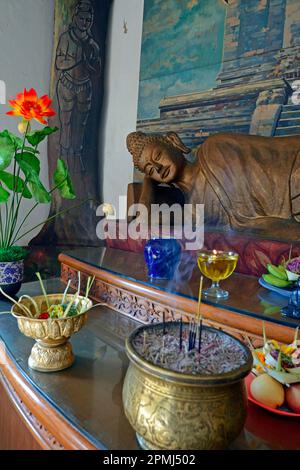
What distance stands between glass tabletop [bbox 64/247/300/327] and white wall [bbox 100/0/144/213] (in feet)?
4.67

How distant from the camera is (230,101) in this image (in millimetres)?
1994

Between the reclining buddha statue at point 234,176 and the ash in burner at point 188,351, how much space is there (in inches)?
38.3

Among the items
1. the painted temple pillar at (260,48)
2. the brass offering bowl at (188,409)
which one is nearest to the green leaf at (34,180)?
the brass offering bowl at (188,409)

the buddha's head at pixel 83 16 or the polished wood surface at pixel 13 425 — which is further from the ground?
the buddha's head at pixel 83 16

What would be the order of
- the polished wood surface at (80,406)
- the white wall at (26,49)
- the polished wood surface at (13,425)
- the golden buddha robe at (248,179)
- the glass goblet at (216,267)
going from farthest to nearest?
the white wall at (26,49) → the golden buddha robe at (248,179) → the glass goblet at (216,267) → the polished wood surface at (13,425) → the polished wood surface at (80,406)

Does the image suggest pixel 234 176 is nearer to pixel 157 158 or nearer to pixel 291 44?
pixel 157 158

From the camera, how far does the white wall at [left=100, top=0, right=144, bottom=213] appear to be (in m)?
2.56

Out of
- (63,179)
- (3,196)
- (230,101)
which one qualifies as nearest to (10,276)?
(3,196)

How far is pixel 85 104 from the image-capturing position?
8.66ft

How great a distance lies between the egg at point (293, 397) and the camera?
520 mm

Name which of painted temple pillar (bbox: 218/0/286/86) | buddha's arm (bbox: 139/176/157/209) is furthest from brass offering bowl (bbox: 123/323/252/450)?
painted temple pillar (bbox: 218/0/286/86)

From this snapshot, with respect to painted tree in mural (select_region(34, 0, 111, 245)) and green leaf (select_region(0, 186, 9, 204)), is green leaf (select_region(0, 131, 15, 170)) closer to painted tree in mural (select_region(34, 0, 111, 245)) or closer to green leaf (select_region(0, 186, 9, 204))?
green leaf (select_region(0, 186, 9, 204))

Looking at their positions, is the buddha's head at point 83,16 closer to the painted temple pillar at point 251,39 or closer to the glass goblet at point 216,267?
the painted temple pillar at point 251,39
